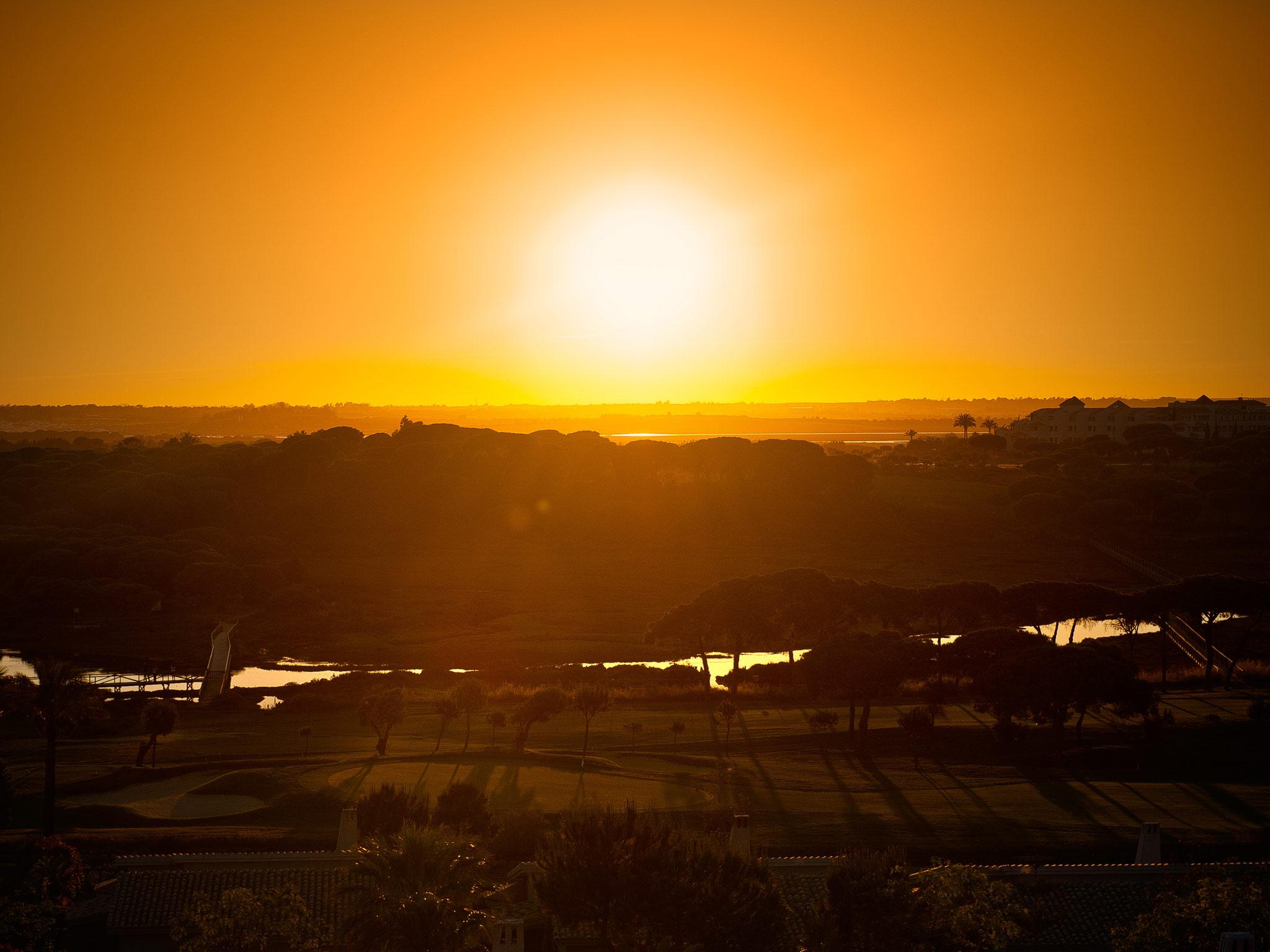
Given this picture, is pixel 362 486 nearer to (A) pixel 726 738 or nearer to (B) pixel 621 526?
(B) pixel 621 526

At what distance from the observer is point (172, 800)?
28.2m

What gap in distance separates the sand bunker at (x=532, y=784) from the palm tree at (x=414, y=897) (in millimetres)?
9162

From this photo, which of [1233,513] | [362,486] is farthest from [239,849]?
[1233,513]

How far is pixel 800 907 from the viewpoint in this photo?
61.6ft

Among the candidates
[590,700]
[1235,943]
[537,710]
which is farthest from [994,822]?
[537,710]

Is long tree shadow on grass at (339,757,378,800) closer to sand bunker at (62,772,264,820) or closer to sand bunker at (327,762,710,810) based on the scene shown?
sand bunker at (327,762,710,810)

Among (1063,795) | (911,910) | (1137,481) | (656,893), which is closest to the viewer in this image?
(656,893)

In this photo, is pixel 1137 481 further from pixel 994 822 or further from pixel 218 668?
pixel 994 822

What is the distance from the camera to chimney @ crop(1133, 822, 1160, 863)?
21125mm

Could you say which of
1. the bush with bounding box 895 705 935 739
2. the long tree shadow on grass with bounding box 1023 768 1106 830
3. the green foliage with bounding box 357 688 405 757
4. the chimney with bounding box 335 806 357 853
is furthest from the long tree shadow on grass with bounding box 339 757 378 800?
the long tree shadow on grass with bounding box 1023 768 1106 830

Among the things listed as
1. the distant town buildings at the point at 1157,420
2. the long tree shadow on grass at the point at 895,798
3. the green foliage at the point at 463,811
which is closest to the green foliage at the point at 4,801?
the green foliage at the point at 463,811

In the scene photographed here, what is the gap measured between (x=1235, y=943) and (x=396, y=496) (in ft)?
278

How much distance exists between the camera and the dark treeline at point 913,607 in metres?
46.2

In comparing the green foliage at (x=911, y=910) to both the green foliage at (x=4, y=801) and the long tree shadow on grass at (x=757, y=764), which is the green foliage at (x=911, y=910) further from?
the green foliage at (x=4, y=801)
